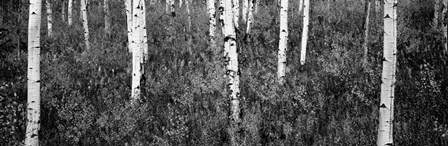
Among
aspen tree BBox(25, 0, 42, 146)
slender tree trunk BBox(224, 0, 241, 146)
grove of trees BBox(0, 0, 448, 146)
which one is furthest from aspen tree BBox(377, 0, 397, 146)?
aspen tree BBox(25, 0, 42, 146)

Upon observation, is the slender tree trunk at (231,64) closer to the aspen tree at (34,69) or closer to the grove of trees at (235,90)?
the grove of trees at (235,90)

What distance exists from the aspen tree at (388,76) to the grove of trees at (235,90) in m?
0.01

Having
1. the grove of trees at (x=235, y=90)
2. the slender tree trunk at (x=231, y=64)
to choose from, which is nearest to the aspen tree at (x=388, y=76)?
the grove of trees at (x=235, y=90)

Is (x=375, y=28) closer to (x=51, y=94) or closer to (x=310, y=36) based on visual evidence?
(x=310, y=36)

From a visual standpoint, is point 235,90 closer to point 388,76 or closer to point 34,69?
point 388,76

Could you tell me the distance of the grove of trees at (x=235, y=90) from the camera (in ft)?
17.9

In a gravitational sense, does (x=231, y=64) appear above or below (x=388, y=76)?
above

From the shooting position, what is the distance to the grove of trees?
544 cm

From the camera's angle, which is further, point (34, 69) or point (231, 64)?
point (231, 64)

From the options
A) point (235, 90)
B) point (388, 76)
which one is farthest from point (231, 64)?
point (388, 76)

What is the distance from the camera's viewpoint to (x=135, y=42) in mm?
8102

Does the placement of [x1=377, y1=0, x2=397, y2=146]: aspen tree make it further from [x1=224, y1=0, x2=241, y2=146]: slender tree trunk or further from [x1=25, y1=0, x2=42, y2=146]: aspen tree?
[x1=25, y1=0, x2=42, y2=146]: aspen tree

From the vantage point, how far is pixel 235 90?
237 inches

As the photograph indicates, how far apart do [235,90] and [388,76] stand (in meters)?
2.54
